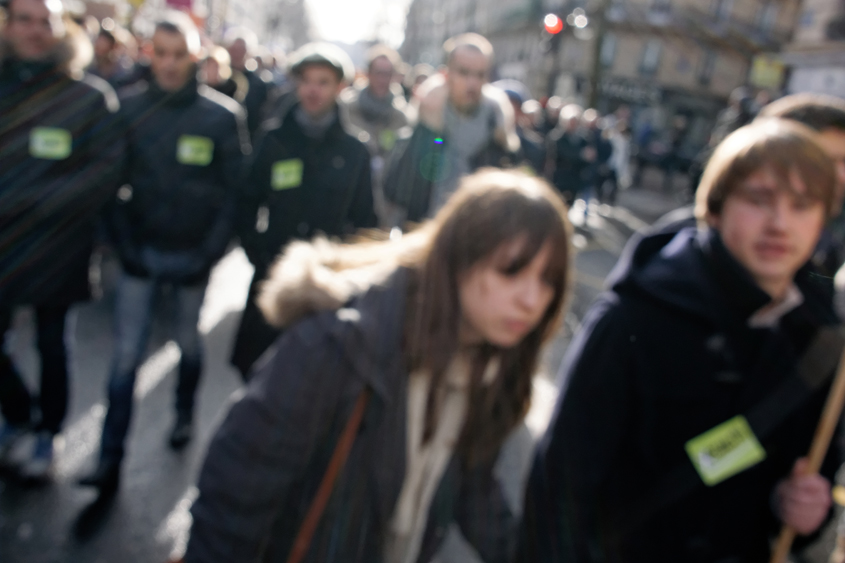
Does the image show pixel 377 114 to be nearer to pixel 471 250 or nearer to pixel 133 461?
pixel 133 461

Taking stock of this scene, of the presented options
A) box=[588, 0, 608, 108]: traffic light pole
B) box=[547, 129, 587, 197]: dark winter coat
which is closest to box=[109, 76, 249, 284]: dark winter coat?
box=[547, 129, 587, 197]: dark winter coat

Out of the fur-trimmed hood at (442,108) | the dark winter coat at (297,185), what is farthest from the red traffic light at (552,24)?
the dark winter coat at (297,185)

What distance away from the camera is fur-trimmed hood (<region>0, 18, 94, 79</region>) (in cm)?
279

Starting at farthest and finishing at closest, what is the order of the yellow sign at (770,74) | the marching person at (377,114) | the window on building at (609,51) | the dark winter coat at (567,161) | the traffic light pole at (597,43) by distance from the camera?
the window on building at (609,51) → the yellow sign at (770,74) → the traffic light pole at (597,43) → the dark winter coat at (567,161) → the marching person at (377,114)

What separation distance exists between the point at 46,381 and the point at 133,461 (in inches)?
23.5

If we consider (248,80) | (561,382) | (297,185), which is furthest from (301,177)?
(248,80)

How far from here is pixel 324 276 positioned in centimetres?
144

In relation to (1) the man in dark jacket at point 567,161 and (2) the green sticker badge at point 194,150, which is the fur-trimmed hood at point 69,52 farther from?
(1) the man in dark jacket at point 567,161

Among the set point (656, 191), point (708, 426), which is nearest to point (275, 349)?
point (708, 426)

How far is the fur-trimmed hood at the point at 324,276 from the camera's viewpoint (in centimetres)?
140

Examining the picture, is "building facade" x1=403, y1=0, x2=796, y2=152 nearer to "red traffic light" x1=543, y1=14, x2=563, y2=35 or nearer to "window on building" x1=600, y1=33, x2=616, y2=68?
"window on building" x1=600, y1=33, x2=616, y2=68

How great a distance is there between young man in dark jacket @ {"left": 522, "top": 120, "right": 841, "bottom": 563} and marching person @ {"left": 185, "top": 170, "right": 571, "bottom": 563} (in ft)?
1.05

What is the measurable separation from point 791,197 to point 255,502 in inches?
55.7

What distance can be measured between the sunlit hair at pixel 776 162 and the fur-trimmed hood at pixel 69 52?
2624 millimetres
